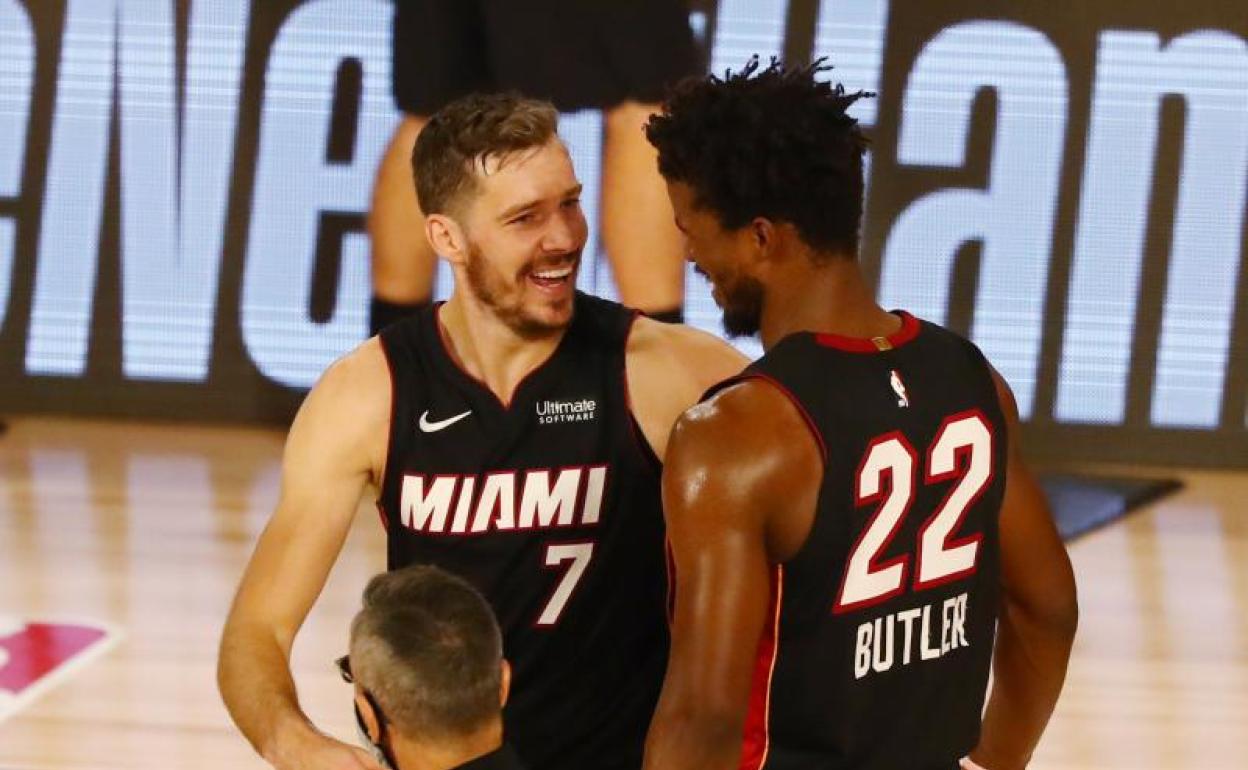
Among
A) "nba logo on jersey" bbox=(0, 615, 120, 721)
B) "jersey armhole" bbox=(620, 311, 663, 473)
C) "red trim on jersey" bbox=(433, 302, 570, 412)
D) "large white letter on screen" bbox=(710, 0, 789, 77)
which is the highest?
"large white letter on screen" bbox=(710, 0, 789, 77)

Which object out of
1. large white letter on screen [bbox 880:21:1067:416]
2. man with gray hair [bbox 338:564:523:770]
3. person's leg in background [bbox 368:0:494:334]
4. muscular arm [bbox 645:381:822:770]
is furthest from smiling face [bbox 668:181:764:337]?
large white letter on screen [bbox 880:21:1067:416]

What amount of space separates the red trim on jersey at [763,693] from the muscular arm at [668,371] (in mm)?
696

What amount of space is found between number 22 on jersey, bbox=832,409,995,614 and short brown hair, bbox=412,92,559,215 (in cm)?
87

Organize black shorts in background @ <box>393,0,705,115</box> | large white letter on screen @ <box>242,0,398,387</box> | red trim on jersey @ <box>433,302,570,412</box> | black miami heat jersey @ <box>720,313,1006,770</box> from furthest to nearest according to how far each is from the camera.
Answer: large white letter on screen @ <box>242,0,398,387</box>, black shorts in background @ <box>393,0,705,115</box>, red trim on jersey @ <box>433,302,570,412</box>, black miami heat jersey @ <box>720,313,1006,770</box>

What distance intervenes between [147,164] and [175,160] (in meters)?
0.09

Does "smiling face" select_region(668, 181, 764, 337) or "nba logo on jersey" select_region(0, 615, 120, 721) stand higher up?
"smiling face" select_region(668, 181, 764, 337)

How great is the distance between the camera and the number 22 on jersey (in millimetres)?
2482

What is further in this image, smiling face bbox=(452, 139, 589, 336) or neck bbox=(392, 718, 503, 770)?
smiling face bbox=(452, 139, 589, 336)

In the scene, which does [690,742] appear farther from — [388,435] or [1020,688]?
[388,435]

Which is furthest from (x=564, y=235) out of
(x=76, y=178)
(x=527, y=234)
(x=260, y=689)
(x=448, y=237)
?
(x=76, y=178)

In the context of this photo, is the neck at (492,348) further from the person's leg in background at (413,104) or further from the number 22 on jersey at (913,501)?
the person's leg in background at (413,104)

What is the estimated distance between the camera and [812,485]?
7.98 feet

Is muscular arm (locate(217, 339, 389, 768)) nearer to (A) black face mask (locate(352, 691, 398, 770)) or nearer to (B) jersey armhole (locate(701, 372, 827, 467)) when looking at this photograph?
(A) black face mask (locate(352, 691, 398, 770))

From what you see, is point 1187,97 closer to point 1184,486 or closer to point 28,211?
point 1184,486
